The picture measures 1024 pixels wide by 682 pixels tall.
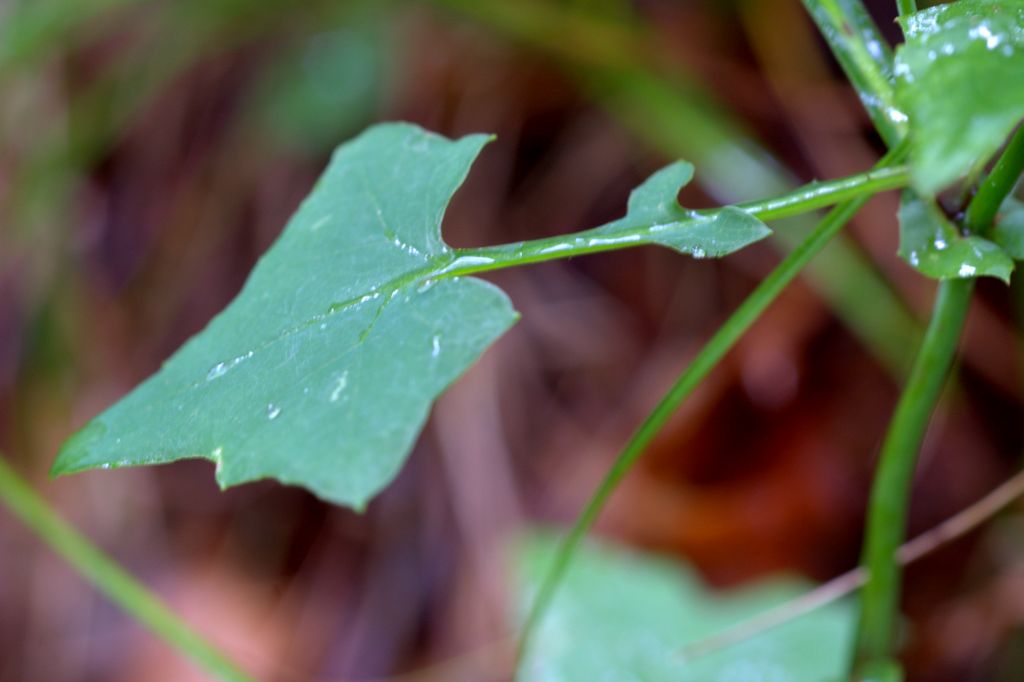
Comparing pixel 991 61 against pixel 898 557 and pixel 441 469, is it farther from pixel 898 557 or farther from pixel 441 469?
pixel 441 469

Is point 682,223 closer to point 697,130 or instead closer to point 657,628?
point 657,628

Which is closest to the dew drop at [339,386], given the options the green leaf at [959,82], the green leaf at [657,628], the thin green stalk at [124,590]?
the green leaf at [959,82]

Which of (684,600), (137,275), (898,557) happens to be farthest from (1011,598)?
(137,275)

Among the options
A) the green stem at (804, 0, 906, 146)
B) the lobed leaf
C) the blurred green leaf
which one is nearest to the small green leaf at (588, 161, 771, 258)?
the lobed leaf

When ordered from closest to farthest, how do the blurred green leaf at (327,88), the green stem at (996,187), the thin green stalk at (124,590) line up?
the green stem at (996,187) → the thin green stalk at (124,590) → the blurred green leaf at (327,88)

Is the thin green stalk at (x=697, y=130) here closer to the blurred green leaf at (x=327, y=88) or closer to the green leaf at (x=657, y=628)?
the blurred green leaf at (x=327, y=88)

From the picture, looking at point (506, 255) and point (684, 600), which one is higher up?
point (506, 255)
